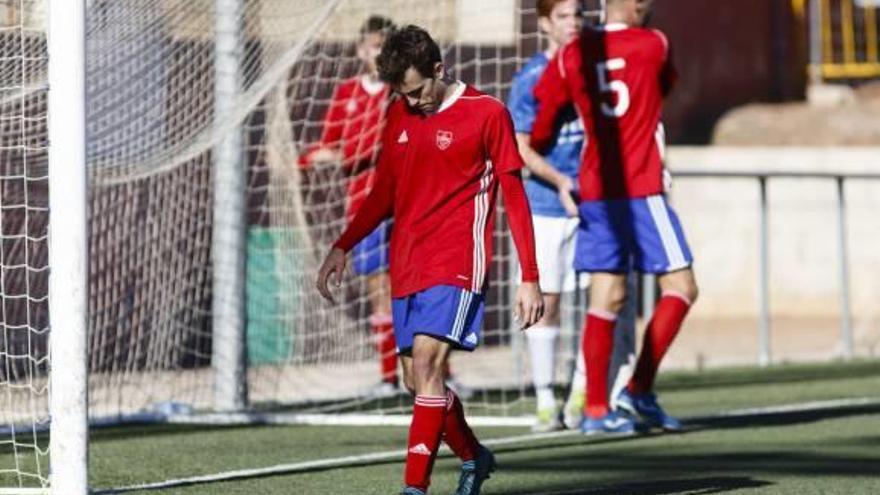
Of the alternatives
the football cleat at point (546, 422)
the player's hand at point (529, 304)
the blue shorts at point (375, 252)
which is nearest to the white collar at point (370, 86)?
the blue shorts at point (375, 252)

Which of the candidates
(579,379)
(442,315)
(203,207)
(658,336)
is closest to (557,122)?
(658,336)

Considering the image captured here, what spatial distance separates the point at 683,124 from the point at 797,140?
1.32m

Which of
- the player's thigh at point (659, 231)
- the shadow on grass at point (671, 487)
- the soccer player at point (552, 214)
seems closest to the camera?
the shadow on grass at point (671, 487)

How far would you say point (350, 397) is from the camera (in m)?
13.5

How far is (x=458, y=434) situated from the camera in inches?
329

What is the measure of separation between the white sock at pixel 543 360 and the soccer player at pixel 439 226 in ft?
10.5

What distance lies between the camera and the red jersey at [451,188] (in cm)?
818

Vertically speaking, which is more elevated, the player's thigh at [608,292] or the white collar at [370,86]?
the white collar at [370,86]

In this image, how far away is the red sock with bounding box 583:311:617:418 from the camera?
11.1 metres

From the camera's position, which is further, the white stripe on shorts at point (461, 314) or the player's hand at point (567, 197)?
the player's hand at point (567, 197)

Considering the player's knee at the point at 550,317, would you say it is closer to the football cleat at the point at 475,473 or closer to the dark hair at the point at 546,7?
the dark hair at the point at 546,7

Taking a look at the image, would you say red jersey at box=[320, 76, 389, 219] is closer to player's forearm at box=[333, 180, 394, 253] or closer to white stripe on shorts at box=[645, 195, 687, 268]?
white stripe on shorts at box=[645, 195, 687, 268]

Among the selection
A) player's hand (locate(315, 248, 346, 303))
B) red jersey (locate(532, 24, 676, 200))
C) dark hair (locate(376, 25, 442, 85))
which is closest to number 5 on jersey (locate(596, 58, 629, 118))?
red jersey (locate(532, 24, 676, 200))

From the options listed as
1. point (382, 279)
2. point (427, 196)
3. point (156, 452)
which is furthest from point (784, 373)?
point (427, 196)
